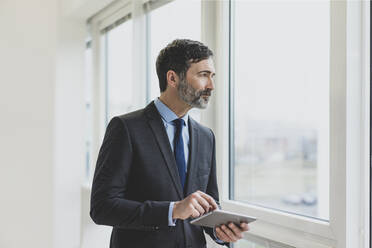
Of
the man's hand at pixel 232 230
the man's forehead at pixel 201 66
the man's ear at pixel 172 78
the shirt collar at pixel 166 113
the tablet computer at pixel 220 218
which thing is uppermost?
the man's forehead at pixel 201 66

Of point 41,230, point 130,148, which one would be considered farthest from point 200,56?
point 41,230

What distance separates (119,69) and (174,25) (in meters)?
0.93

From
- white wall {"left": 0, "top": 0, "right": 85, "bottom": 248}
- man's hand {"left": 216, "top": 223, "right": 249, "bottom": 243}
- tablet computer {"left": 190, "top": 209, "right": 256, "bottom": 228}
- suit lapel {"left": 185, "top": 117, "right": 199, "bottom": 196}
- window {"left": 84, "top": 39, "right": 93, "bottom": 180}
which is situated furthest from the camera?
window {"left": 84, "top": 39, "right": 93, "bottom": 180}

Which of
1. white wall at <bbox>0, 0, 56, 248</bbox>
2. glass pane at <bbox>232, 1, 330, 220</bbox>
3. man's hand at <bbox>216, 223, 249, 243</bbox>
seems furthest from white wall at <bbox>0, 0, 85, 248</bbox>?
man's hand at <bbox>216, 223, 249, 243</bbox>

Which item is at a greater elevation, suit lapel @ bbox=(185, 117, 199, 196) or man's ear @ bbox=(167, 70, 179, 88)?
man's ear @ bbox=(167, 70, 179, 88)

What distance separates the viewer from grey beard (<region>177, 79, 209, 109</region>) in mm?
1504

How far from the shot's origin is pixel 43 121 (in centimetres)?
356

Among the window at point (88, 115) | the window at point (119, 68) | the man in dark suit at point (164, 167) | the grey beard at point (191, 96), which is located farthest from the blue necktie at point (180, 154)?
the window at point (88, 115)

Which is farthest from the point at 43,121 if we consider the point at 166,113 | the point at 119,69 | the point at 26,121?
the point at 166,113

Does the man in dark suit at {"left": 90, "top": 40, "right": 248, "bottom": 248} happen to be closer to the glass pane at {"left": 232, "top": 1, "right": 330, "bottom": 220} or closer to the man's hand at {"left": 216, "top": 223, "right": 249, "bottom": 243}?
the man's hand at {"left": 216, "top": 223, "right": 249, "bottom": 243}

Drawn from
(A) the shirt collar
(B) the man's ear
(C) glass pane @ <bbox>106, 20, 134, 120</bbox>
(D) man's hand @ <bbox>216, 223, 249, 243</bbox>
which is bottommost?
(D) man's hand @ <bbox>216, 223, 249, 243</bbox>

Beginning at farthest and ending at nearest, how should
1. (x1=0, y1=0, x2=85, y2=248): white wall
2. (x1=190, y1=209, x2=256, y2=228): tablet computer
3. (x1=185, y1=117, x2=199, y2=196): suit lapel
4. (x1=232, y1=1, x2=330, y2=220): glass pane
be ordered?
(x1=0, y1=0, x2=85, y2=248): white wall → (x1=232, y1=1, x2=330, y2=220): glass pane → (x1=185, y1=117, x2=199, y2=196): suit lapel → (x1=190, y1=209, x2=256, y2=228): tablet computer

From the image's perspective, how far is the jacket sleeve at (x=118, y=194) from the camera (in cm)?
134

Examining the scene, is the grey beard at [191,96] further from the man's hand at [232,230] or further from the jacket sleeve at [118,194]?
the man's hand at [232,230]
